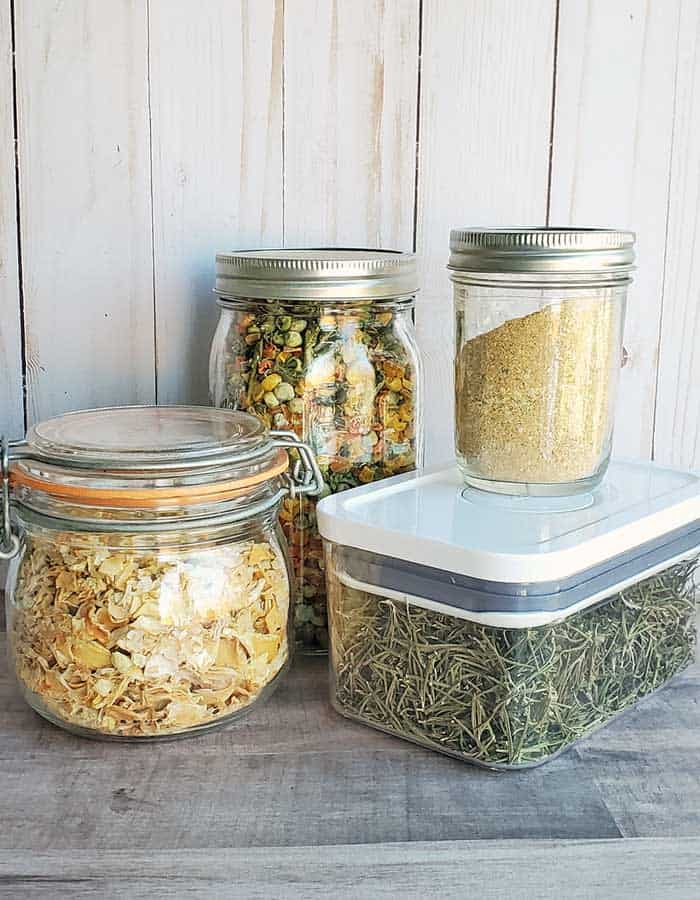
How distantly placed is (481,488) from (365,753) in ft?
0.76

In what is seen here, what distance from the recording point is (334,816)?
0.69 m

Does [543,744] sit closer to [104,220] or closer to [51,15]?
[104,220]

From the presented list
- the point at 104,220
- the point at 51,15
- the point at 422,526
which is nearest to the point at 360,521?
the point at 422,526

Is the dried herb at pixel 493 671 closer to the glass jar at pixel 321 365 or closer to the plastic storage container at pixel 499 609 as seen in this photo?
the plastic storage container at pixel 499 609

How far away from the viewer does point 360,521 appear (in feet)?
2.55

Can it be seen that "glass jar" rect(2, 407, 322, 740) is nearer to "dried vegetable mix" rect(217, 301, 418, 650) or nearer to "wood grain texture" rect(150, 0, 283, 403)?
"dried vegetable mix" rect(217, 301, 418, 650)

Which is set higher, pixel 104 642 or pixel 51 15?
pixel 51 15

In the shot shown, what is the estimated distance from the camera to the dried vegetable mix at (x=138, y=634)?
29.4 inches

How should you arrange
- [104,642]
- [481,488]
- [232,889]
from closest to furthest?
1. [232,889]
2. [104,642]
3. [481,488]

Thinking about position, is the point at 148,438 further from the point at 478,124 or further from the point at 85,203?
the point at 478,124

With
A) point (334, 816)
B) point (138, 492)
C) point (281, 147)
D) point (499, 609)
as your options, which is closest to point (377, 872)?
point (334, 816)

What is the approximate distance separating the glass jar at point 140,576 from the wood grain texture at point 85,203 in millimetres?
234

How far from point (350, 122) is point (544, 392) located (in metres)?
0.34

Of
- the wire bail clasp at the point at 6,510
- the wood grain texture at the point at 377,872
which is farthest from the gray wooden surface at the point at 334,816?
the wire bail clasp at the point at 6,510
